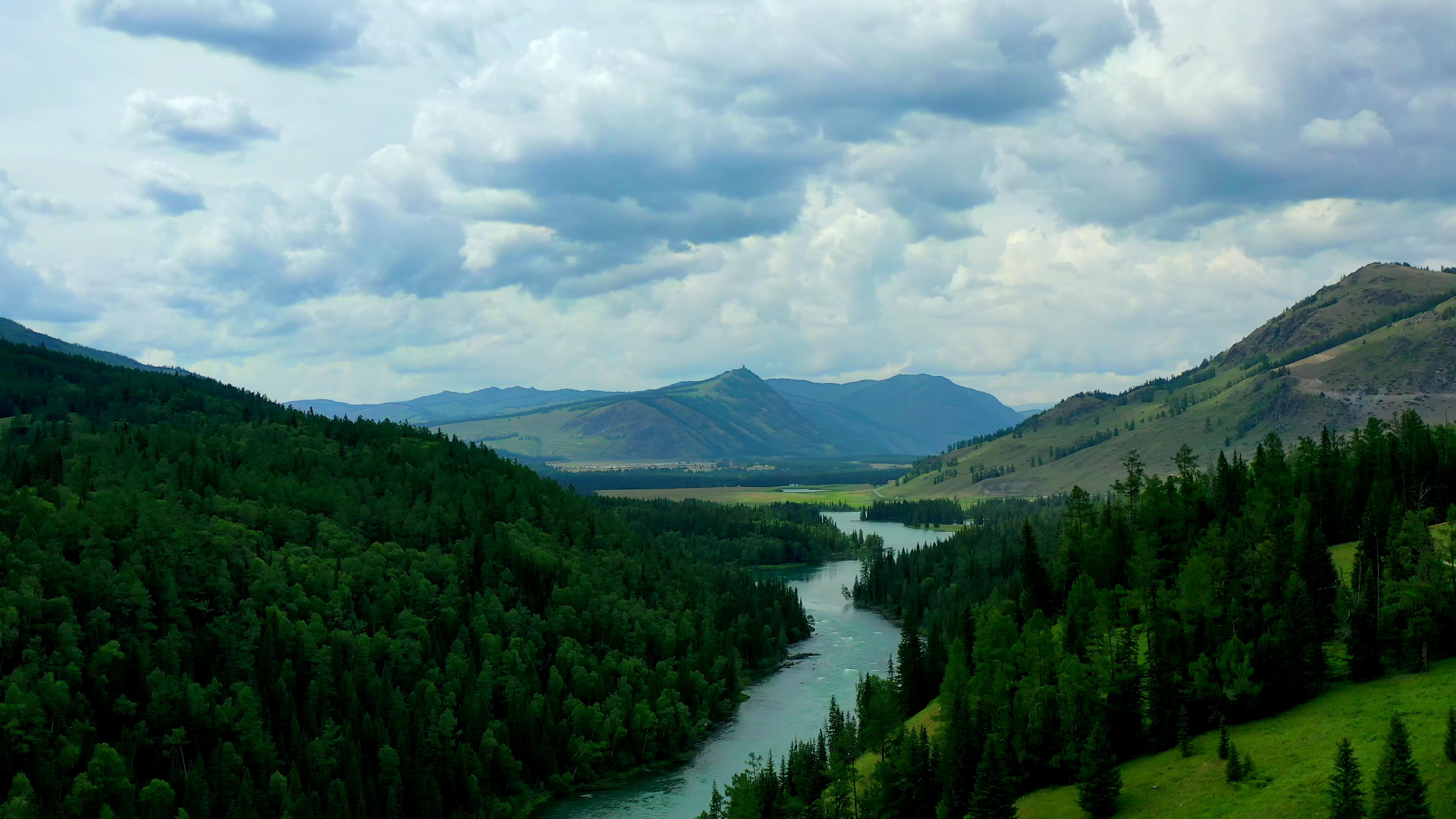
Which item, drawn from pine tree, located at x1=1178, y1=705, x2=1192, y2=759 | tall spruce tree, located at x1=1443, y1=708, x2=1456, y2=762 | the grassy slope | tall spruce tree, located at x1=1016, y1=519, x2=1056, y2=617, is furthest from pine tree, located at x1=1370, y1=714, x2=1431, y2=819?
tall spruce tree, located at x1=1016, y1=519, x2=1056, y2=617

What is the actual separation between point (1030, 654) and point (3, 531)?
461 ft

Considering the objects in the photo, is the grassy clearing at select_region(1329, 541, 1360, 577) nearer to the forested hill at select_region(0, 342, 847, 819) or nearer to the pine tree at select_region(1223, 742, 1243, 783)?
the pine tree at select_region(1223, 742, 1243, 783)

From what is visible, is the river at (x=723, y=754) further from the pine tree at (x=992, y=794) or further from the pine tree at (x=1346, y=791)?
the pine tree at (x=1346, y=791)

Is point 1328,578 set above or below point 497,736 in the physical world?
above

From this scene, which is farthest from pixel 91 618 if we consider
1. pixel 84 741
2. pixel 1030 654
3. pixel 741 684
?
pixel 1030 654

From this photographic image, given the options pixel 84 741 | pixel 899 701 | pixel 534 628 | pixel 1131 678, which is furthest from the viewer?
pixel 534 628

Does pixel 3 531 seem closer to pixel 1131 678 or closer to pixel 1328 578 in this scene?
pixel 1131 678

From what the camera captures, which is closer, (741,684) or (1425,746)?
(1425,746)

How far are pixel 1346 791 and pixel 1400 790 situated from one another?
3248mm

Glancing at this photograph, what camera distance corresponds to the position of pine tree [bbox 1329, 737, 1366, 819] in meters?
77.6

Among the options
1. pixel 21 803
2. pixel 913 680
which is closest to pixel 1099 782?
pixel 913 680

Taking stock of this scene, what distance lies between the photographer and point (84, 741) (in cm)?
13100

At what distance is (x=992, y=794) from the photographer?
97.9 metres

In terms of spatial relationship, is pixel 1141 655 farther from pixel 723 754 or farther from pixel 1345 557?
pixel 723 754
